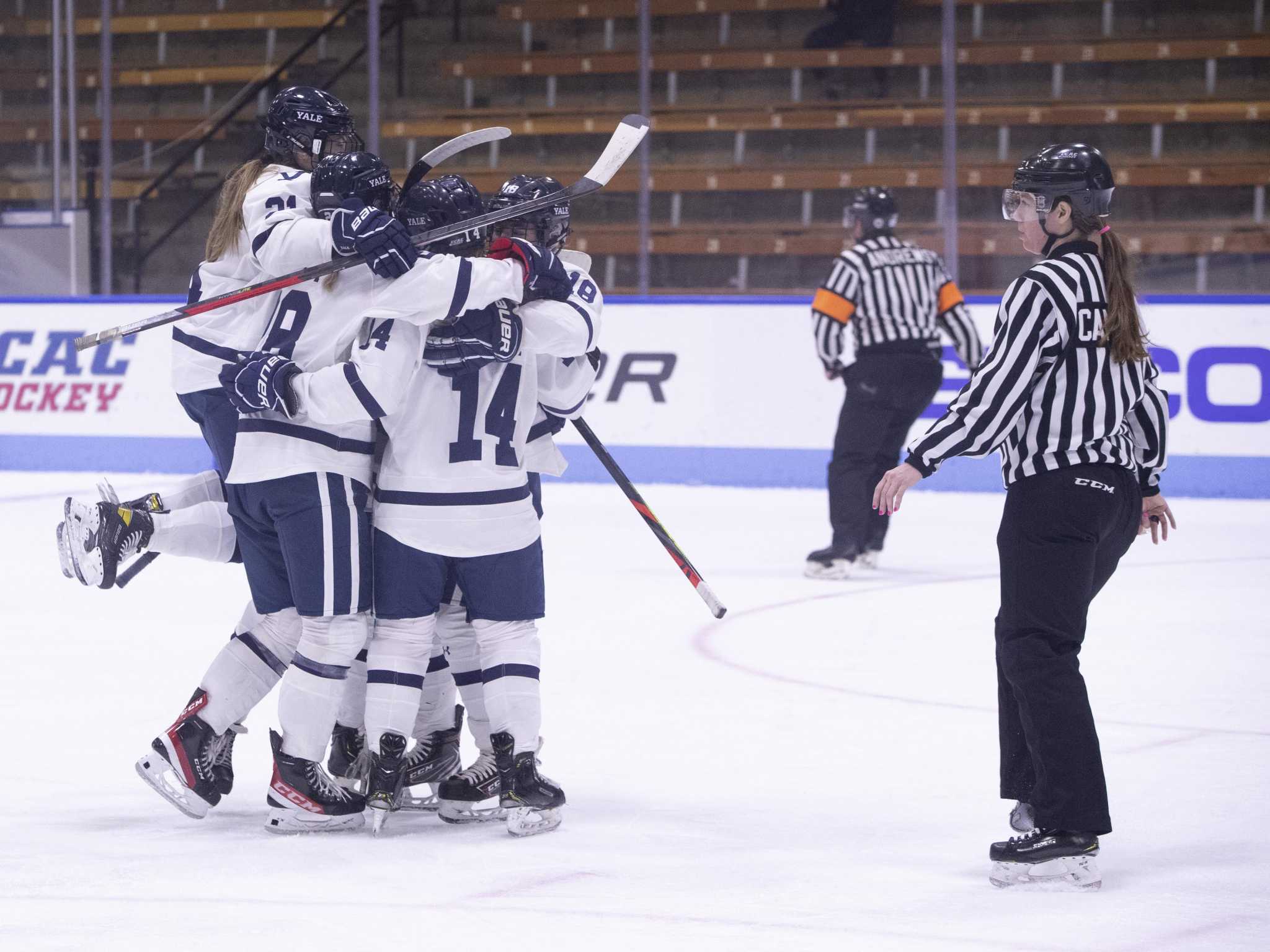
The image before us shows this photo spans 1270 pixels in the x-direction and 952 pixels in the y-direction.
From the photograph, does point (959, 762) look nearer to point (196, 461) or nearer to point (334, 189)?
point (334, 189)

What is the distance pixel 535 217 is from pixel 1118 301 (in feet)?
3.17

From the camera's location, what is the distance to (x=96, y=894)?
2.52m

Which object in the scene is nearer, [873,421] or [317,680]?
[317,680]

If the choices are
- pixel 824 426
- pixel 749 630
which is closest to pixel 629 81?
pixel 824 426

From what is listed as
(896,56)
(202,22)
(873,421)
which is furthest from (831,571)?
(202,22)

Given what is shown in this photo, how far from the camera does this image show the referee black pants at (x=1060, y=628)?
8.40 ft

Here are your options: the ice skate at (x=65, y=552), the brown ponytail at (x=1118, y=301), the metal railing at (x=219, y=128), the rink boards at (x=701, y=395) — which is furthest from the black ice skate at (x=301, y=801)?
the metal railing at (x=219, y=128)

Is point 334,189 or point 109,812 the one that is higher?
point 334,189

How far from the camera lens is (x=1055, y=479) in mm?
2570

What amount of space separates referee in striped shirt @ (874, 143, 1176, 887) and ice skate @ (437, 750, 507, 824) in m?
0.85

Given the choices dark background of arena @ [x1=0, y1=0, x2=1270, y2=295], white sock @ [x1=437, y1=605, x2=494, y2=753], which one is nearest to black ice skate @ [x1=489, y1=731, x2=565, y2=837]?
white sock @ [x1=437, y1=605, x2=494, y2=753]

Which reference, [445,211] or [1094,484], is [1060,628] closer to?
[1094,484]

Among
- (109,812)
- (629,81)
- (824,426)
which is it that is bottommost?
(109,812)

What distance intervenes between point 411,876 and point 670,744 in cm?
100
